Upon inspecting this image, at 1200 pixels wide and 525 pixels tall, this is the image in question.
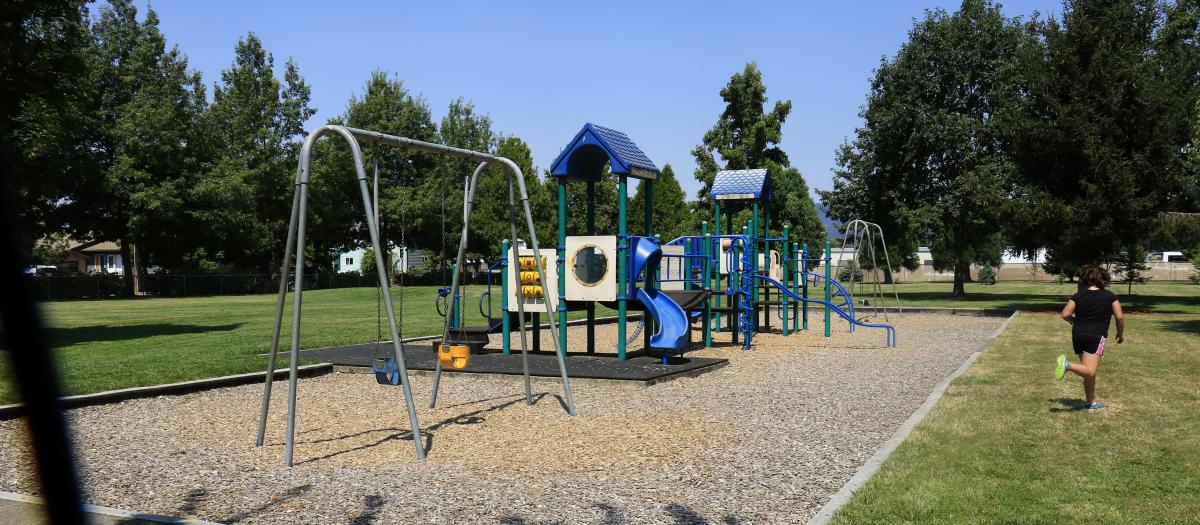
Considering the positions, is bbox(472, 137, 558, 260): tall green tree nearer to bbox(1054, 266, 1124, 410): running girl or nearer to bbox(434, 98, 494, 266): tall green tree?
bbox(434, 98, 494, 266): tall green tree

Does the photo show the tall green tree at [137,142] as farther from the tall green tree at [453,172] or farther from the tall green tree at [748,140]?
the tall green tree at [748,140]

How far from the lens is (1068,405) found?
9.84 metres

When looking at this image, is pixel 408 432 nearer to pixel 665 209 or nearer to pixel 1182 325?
pixel 1182 325

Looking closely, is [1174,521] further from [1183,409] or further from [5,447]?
[5,447]

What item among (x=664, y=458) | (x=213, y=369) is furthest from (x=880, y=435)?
(x=213, y=369)

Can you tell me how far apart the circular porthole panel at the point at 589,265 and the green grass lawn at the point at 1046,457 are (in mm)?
5522

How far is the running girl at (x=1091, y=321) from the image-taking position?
9359mm

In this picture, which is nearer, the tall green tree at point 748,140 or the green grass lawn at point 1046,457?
the green grass lawn at point 1046,457

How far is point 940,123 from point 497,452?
3656cm

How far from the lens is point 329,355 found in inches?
592

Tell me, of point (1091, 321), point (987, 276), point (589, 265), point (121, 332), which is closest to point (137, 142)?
point (121, 332)

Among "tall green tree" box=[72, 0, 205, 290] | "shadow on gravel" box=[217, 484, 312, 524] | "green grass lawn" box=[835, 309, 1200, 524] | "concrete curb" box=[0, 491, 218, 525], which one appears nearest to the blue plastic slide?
"green grass lawn" box=[835, 309, 1200, 524]

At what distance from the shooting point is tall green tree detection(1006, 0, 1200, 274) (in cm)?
2752

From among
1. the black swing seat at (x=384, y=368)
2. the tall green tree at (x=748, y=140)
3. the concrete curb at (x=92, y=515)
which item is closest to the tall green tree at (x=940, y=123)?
the tall green tree at (x=748, y=140)
